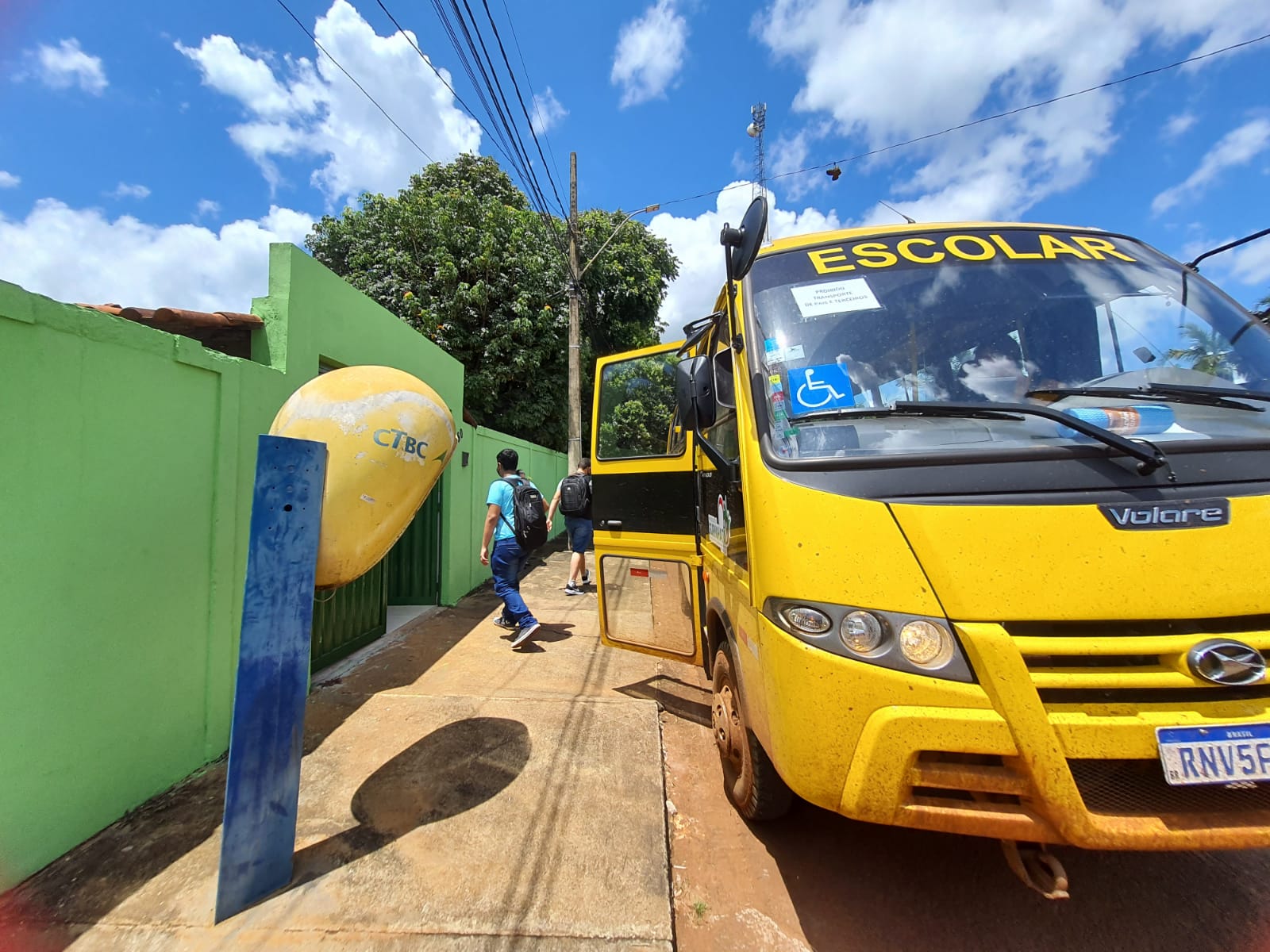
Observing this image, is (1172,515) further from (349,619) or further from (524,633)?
(349,619)

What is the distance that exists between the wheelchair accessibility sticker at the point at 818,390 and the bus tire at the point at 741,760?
114cm

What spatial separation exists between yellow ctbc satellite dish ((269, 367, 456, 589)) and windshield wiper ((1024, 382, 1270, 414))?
7.37ft

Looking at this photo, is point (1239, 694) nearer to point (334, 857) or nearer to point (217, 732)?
point (334, 857)

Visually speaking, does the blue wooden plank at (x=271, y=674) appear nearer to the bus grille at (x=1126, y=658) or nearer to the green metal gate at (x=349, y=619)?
the green metal gate at (x=349, y=619)

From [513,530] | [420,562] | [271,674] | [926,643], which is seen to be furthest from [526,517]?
[926,643]

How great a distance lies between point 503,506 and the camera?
4977mm

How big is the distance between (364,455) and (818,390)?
1.71 meters

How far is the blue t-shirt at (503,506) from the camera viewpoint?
4.97m

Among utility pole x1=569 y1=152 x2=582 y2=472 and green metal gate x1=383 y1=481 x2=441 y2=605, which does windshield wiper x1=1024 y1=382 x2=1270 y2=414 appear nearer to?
green metal gate x1=383 y1=481 x2=441 y2=605

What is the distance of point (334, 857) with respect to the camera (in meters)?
2.29

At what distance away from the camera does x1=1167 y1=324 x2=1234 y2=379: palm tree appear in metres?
2.04

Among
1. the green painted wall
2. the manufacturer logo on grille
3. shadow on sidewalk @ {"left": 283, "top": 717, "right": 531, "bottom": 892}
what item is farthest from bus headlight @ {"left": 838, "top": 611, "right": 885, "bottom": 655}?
the green painted wall

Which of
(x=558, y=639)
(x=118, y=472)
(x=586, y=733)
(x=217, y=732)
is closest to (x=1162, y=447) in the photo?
(x=586, y=733)

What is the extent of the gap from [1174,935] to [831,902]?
1.10 meters
